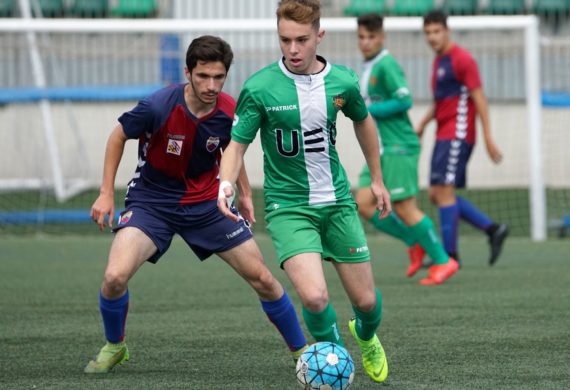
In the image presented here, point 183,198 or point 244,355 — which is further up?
point 183,198

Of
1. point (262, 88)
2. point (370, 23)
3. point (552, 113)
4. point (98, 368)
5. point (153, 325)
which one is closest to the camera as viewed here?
point (262, 88)

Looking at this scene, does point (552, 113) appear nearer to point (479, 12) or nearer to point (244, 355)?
point (479, 12)

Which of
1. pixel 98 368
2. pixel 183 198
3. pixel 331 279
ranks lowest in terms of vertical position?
pixel 331 279

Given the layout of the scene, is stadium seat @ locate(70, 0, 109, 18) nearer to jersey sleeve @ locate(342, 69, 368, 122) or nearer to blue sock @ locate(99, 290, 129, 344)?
blue sock @ locate(99, 290, 129, 344)

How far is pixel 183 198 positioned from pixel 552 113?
27.9ft

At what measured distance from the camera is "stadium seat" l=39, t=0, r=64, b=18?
15414mm

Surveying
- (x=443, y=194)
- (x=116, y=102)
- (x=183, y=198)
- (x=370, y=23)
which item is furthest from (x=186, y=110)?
(x=116, y=102)

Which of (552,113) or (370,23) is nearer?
(370,23)

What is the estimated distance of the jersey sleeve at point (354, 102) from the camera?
510 cm

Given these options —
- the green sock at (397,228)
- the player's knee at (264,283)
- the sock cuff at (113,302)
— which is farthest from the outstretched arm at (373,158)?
the green sock at (397,228)

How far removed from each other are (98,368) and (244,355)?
74 cm

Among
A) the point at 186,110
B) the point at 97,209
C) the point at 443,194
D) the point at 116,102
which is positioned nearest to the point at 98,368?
the point at 97,209

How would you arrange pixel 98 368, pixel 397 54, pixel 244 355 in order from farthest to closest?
pixel 397 54, pixel 244 355, pixel 98 368

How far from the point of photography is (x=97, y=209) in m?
5.26
